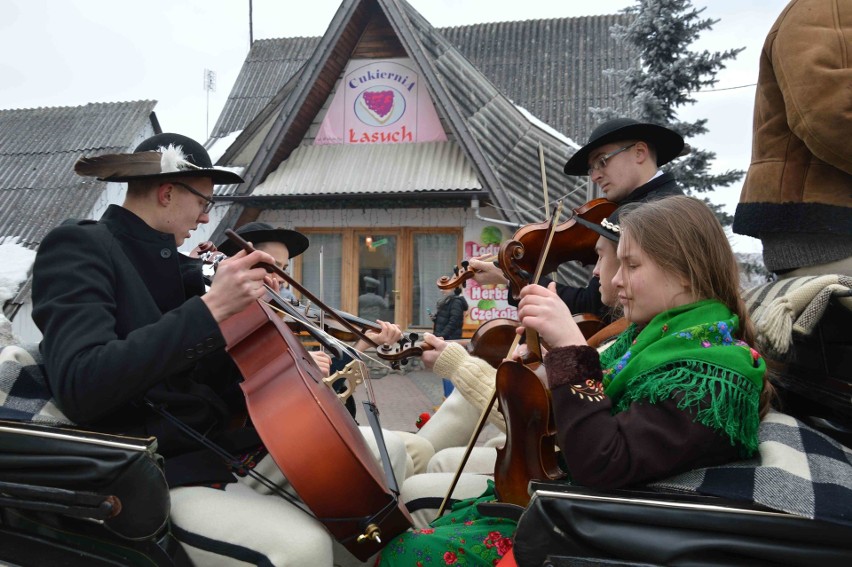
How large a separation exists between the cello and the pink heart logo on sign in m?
10.4

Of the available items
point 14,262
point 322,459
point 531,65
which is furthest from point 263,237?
point 531,65

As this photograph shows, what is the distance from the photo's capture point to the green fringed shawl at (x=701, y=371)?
4.85ft

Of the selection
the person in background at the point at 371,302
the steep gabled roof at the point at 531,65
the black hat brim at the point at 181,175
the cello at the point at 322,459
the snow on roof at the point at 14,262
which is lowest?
the person in background at the point at 371,302

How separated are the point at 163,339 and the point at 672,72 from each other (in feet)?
21.6

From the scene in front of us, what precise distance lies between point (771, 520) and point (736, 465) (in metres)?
0.17

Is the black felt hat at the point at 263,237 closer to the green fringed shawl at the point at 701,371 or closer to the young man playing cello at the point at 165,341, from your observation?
the young man playing cello at the point at 165,341

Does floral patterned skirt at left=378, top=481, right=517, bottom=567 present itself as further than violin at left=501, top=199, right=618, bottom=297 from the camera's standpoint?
No

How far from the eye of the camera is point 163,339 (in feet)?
6.10

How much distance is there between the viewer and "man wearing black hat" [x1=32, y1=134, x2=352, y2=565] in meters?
1.76

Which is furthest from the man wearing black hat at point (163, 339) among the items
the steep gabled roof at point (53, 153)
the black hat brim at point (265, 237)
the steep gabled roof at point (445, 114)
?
the steep gabled roof at point (53, 153)

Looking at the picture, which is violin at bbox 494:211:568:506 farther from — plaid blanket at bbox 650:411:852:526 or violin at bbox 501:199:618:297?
violin at bbox 501:199:618:297

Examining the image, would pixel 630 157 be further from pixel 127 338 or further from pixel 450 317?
pixel 450 317

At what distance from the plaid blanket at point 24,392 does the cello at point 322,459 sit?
545 millimetres

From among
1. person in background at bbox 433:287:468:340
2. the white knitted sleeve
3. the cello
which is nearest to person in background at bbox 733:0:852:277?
the white knitted sleeve
